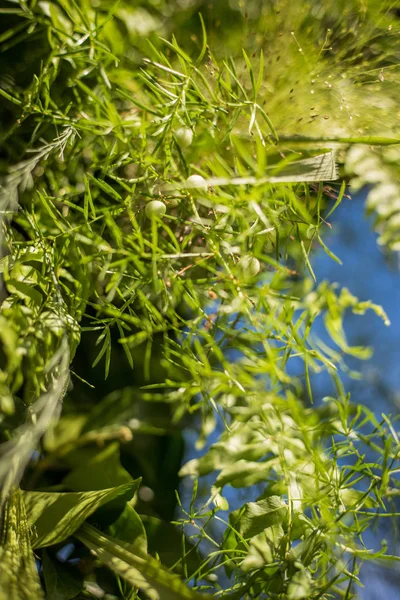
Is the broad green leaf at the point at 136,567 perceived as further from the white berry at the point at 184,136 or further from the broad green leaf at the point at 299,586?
the white berry at the point at 184,136

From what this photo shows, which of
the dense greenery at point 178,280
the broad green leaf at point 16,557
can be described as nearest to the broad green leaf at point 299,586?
the dense greenery at point 178,280

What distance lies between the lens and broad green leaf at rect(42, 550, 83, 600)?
267 mm

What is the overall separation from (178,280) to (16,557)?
0.44 feet

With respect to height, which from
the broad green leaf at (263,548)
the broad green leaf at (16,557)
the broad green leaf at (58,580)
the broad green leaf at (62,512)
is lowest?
the broad green leaf at (263,548)

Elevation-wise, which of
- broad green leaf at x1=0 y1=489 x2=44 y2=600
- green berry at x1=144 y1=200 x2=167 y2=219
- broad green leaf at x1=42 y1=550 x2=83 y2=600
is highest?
green berry at x1=144 y1=200 x2=167 y2=219

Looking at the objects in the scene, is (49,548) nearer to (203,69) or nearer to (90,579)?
(90,579)

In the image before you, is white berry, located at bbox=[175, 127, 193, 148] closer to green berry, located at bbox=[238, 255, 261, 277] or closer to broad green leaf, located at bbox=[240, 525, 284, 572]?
green berry, located at bbox=[238, 255, 261, 277]

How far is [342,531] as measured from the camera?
25 cm

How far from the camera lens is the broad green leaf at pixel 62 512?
27cm

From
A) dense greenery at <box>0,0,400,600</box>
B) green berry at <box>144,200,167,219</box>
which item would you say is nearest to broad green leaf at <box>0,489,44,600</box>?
dense greenery at <box>0,0,400,600</box>

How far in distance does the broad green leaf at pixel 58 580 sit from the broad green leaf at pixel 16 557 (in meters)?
0.02

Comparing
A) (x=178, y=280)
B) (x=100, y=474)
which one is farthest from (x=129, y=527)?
(x=178, y=280)

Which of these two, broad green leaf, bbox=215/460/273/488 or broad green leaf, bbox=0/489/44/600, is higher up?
broad green leaf, bbox=0/489/44/600

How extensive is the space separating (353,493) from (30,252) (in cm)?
20
